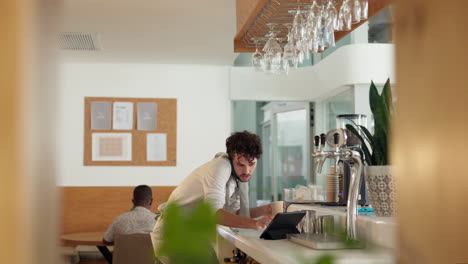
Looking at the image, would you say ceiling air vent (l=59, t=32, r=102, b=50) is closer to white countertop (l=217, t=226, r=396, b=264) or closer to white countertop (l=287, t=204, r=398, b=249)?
white countertop (l=217, t=226, r=396, b=264)

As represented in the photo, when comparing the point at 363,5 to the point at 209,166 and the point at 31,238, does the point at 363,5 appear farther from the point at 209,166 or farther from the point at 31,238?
the point at 31,238

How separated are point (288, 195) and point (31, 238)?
4.35 metres

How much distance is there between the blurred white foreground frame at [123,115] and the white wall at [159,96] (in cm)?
13

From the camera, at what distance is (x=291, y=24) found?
3.38 meters

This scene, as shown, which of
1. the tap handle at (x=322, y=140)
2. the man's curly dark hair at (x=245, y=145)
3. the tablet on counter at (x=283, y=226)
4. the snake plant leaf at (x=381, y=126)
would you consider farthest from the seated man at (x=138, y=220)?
the snake plant leaf at (x=381, y=126)

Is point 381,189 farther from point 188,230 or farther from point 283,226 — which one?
point 188,230

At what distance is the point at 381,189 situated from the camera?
2.42m

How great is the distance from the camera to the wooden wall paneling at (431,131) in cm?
33

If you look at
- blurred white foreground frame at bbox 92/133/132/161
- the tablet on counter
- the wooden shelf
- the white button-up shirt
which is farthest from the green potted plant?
blurred white foreground frame at bbox 92/133/132/161

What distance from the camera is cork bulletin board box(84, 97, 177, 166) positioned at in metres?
7.71

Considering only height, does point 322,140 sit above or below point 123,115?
below

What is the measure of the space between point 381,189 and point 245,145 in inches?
48.0

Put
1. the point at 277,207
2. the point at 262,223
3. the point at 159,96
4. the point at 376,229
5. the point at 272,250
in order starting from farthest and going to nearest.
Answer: the point at 159,96 → the point at 277,207 → the point at 262,223 → the point at 376,229 → the point at 272,250

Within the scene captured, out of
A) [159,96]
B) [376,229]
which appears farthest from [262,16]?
[159,96]
